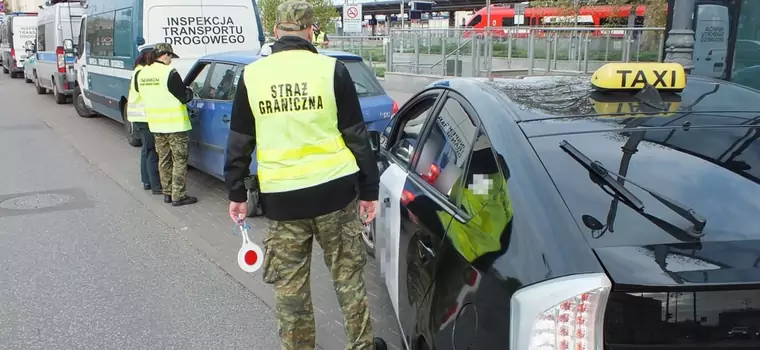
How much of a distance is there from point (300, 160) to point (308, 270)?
595 mm

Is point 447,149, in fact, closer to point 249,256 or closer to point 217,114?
point 249,256

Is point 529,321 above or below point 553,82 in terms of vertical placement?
below

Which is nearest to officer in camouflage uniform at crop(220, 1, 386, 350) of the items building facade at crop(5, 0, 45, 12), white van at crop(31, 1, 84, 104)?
white van at crop(31, 1, 84, 104)

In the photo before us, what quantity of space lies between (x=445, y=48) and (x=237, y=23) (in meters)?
7.66

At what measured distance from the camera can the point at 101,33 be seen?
38.2 feet

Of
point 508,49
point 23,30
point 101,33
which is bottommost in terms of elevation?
point 508,49

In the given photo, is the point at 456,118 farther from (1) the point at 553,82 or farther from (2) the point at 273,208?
(2) the point at 273,208

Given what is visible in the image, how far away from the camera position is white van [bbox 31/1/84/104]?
52.2 feet

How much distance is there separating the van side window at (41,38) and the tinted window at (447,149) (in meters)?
18.1

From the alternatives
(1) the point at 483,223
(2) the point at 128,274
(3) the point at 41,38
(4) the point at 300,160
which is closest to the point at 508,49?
(2) the point at 128,274

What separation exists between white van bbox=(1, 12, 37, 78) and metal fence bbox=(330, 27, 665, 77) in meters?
12.9

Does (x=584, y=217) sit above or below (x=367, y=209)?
above

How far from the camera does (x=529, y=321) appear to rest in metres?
1.81

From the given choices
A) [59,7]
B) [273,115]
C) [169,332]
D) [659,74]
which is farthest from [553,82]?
[59,7]
